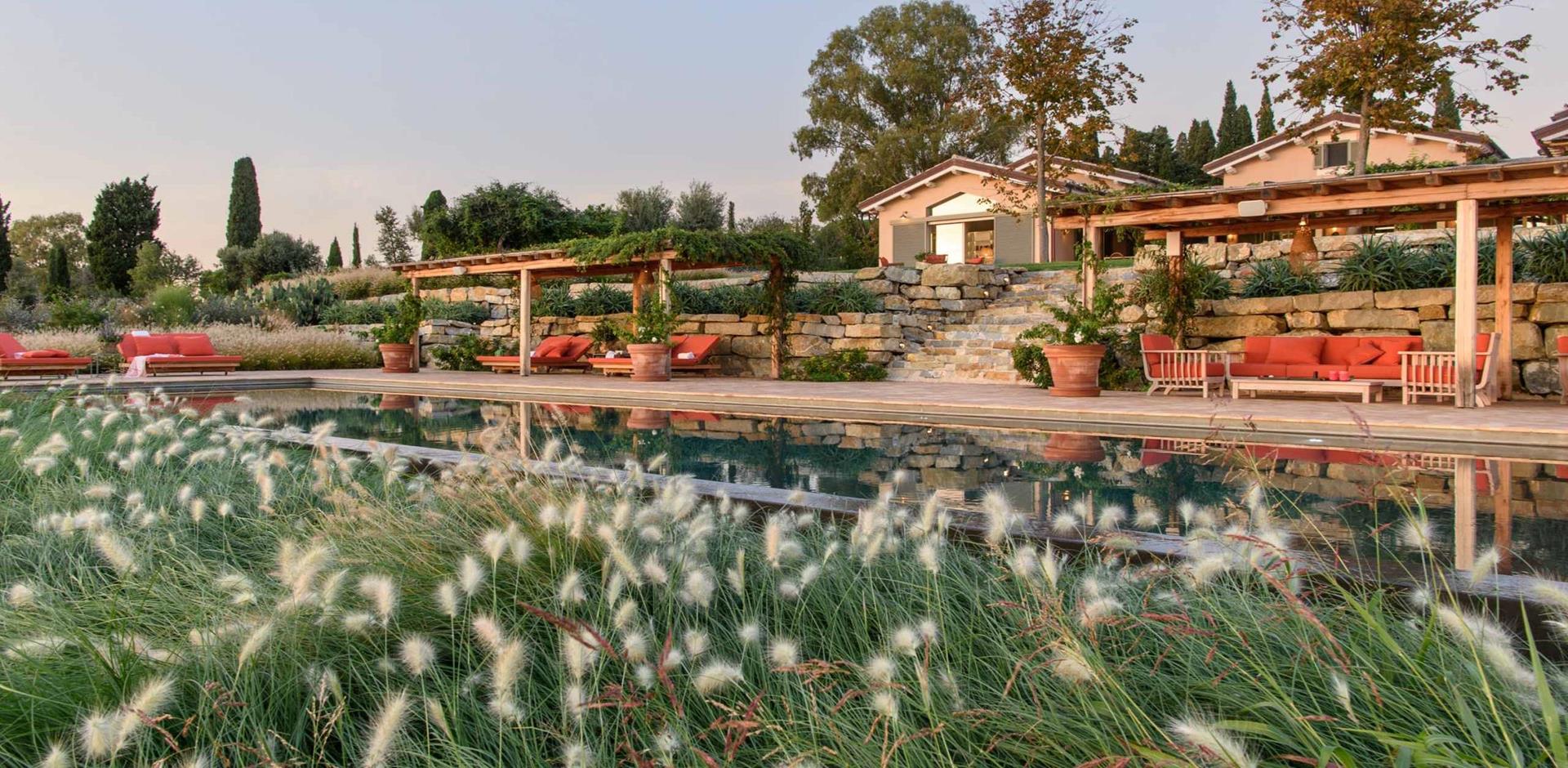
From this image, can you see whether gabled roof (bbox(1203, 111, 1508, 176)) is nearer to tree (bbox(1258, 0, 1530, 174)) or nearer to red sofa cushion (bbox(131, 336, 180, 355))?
tree (bbox(1258, 0, 1530, 174))

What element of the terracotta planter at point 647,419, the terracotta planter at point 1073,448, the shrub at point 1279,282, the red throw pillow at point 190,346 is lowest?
the terracotta planter at point 1073,448

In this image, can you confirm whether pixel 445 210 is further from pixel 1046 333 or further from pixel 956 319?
pixel 1046 333

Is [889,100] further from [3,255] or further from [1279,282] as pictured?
[3,255]


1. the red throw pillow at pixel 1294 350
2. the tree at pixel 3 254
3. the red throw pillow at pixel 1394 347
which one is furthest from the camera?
the tree at pixel 3 254

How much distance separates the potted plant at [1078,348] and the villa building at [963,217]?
13.6 metres

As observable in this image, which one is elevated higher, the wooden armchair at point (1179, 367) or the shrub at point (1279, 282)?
A: the shrub at point (1279, 282)

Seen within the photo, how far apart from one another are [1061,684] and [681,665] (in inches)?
30.9

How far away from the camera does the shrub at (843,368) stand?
15875 mm

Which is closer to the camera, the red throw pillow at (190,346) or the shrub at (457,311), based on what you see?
the red throw pillow at (190,346)

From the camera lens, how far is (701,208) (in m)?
34.2

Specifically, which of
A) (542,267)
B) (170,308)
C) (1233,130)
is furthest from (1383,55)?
(170,308)

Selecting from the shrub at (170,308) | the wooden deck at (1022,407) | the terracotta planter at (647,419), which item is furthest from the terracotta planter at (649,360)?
the shrub at (170,308)

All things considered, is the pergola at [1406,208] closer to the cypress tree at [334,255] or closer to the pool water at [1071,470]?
the pool water at [1071,470]

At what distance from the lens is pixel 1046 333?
12.5 m
